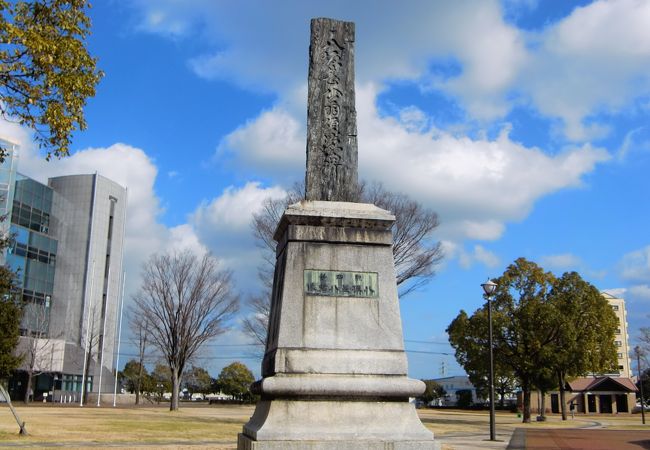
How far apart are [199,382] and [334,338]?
80418 millimetres

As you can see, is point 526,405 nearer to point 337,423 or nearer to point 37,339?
point 337,423

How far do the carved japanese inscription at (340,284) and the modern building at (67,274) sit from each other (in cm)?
4648

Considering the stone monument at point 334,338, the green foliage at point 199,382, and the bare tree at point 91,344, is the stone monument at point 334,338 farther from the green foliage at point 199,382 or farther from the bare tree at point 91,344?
the green foliage at point 199,382

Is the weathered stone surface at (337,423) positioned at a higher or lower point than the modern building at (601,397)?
higher

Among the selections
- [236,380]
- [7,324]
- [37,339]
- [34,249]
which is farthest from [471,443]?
[236,380]

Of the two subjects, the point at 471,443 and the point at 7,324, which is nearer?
the point at 7,324

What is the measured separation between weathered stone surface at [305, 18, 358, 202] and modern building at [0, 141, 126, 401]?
151 ft

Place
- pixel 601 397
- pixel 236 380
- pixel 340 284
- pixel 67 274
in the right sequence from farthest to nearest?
pixel 236 380 → pixel 601 397 → pixel 67 274 → pixel 340 284

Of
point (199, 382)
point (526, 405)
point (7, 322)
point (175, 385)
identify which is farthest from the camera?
point (199, 382)

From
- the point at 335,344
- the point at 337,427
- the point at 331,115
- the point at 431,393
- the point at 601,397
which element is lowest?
the point at 431,393

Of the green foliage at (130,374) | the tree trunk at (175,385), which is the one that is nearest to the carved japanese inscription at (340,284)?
the tree trunk at (175,385)

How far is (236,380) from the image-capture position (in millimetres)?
73812

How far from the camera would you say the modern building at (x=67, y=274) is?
53562 mm

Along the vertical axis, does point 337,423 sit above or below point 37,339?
below
